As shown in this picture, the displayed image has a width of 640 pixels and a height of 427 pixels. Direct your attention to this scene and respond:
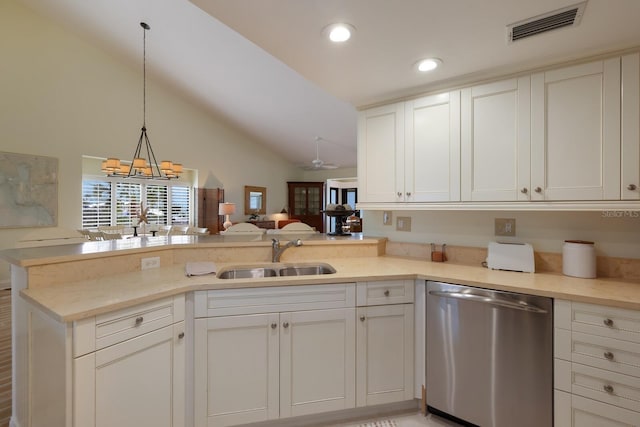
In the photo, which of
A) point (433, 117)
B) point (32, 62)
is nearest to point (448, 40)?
point (433, 117)

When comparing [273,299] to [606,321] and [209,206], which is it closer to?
[606,321]

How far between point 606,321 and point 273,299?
5.28 feet

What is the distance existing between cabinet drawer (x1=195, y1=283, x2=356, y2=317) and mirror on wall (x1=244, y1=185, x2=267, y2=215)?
Result: 6.34 metres

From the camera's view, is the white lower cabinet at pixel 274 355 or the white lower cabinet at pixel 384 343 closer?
the white lower cabinet at pixel 274 355

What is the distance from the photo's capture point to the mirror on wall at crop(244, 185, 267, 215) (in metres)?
7.83

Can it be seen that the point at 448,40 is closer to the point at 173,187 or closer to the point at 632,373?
the point at 632,373

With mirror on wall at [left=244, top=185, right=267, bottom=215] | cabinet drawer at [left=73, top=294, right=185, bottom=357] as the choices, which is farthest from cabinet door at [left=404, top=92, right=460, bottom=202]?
mirror on wall at [left=244, top=185, right=267, bottom=215]

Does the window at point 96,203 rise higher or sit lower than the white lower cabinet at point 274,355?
higher

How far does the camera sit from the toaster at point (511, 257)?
1894 millimetres

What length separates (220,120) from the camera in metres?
7.19

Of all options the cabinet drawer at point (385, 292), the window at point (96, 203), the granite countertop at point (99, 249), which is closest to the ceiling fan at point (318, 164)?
the granite countertop at point (99, 249)

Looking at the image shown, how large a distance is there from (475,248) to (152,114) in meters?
6.38

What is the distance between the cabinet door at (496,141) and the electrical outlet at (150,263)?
83.1 inches

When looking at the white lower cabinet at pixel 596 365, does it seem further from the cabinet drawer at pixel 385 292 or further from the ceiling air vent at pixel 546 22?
the ceiling air vent at pixel 546 22
